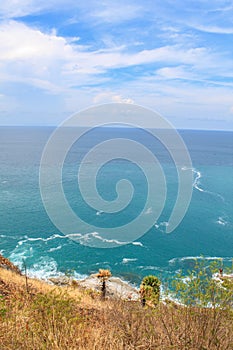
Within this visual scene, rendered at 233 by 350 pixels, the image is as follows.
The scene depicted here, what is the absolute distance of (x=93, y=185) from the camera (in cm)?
6969

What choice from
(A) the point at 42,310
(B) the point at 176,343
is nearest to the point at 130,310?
(B) the point at 176,343

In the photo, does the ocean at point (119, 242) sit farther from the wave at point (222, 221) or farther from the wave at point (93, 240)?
the wave at point (93, 240)

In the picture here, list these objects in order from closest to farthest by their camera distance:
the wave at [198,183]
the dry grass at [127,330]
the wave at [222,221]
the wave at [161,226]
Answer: the dry grass at [127,330] → the wave at [161,226] → the wave at [222,221] → the wave at [198,183]

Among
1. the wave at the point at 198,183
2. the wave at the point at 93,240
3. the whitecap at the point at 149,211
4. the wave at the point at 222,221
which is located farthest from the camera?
the wave at the point at 198,183

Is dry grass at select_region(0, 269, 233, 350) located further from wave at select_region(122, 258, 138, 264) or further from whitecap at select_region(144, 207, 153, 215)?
whitecap at select_region(144, 207, 153, 215)

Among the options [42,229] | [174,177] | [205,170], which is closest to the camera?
[42,229]

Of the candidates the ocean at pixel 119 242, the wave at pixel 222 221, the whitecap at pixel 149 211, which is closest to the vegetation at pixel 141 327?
the ocean at pixel 119 242

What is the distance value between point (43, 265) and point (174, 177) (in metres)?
51.4

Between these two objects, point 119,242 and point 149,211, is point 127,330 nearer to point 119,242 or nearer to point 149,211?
point 119,242

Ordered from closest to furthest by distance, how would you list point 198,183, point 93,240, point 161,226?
point 93,240, point 161,226, point 198,183

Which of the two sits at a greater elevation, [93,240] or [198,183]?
[198,183]

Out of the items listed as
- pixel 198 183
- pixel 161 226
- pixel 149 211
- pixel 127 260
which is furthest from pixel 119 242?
pixel 198 183

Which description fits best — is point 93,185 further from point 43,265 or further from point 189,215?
point 43,265

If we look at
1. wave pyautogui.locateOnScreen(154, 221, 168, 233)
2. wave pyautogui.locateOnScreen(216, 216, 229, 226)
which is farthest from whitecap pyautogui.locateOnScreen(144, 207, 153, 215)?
Result: wave pyautogui.locateOnScreen(216, 216, 229, 226)
